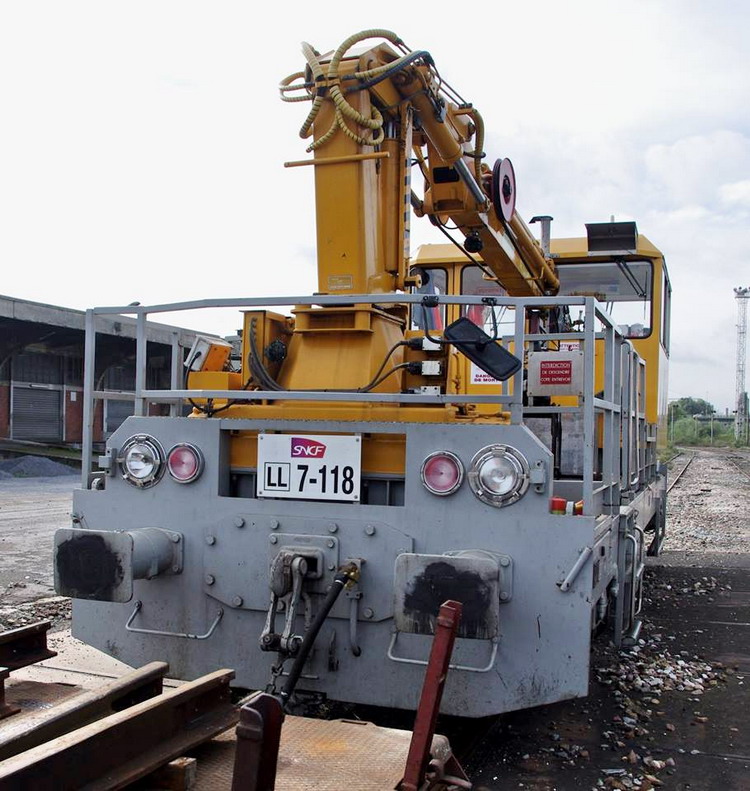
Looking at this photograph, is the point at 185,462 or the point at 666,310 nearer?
the point at 185,462

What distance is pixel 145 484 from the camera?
4199 millimetres

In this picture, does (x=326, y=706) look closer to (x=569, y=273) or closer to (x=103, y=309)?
(x=103, y=309)

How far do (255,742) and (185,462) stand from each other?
7.45 ft

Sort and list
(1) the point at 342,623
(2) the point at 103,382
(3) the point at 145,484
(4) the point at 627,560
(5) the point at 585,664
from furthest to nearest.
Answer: (2) the point at 103,382 < (4) the point at 627,560 < (3) the point at 145,484 < (1) the point at 342,623 < (5) the point at 585,664

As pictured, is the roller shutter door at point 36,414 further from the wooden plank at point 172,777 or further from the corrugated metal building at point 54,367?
the wooden plank at point 172,777

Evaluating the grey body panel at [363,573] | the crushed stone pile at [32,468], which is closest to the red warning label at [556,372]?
the grey body panel at [363,573]

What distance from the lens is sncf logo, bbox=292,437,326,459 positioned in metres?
4.00

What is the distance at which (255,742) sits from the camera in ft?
6.79

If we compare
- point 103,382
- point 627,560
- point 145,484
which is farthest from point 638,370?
point 103,382

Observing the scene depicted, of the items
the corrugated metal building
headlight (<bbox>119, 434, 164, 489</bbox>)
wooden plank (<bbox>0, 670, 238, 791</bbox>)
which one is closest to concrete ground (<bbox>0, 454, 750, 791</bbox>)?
wooden plank (<bbox>0, 670, 238, 791</bbox>)

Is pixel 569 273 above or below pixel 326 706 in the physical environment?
above

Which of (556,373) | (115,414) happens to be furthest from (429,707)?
(115,414)

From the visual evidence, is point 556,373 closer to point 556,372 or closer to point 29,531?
point 556,372

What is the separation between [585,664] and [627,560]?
6.19 ft
